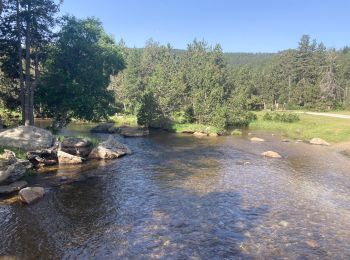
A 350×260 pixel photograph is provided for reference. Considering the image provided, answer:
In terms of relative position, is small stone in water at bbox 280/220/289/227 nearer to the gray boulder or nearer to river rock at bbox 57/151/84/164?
river rock at bbox 57/151/84/164

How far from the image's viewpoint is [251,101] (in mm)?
113250

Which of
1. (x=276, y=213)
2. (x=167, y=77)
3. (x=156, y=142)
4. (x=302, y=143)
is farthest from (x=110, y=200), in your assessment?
(x=167, y=77)

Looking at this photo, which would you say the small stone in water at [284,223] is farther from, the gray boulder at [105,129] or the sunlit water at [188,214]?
the gray boulder at [105,129]

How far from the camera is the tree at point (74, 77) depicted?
157 ft

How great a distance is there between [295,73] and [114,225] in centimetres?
14626

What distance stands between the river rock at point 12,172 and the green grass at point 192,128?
42.2 metres

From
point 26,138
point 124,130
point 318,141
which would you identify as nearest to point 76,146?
point 26,138

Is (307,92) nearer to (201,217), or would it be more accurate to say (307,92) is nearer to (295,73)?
(295,73)

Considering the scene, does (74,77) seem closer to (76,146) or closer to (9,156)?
(76,146)

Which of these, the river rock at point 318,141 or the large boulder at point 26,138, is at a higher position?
the large boulder at point 26,138

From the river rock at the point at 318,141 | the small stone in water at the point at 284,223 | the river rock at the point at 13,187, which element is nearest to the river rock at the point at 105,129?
the river rock at the point at 318,141

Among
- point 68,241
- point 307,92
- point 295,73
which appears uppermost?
point 295,73

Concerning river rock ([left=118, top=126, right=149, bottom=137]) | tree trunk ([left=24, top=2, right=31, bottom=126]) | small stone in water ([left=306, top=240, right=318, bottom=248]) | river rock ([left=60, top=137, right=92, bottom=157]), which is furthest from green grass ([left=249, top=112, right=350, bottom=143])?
tree trunk ([left=24, top=2, right=31, bottom=126])

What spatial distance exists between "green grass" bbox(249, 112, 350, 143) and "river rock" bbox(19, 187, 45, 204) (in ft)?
152
